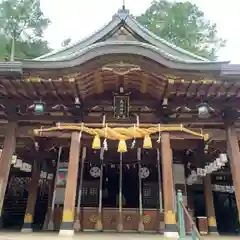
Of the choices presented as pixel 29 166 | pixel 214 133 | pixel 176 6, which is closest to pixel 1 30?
pixel 176 6

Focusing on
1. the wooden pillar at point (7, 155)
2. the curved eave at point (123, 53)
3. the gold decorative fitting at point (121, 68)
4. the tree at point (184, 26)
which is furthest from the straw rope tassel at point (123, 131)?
the tree at point (184, 26)

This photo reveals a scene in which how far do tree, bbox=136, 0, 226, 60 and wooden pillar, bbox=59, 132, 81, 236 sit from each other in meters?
23.9

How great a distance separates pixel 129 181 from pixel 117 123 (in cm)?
459

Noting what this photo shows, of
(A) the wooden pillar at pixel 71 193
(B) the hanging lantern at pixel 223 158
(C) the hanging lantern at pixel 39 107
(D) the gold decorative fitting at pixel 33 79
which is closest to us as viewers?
(A) the wooden pillar at pixel 71 193

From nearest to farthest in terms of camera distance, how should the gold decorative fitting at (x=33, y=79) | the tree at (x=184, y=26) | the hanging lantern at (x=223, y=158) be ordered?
the gold decorative fitting at (x=33, y=79)
the hanging lantern at (x=223, y=158)
the tree at (x=184, y=26)

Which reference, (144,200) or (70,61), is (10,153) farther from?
Answer: (144,200)

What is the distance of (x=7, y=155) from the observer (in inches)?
312

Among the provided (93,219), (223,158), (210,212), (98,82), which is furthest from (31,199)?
(223,158)

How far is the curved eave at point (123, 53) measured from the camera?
747 centimetres

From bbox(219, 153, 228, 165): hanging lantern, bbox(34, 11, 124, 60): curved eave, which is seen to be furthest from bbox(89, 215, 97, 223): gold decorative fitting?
bbox(34, 11, 124, 60): curved eave

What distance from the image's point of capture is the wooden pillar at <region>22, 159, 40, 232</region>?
10203 mm

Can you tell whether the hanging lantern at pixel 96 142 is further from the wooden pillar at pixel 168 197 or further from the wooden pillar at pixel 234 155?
the wooden pillar at pixel 234 155

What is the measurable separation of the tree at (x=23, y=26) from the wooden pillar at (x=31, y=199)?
21048 millimetres

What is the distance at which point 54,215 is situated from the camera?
1043cm
